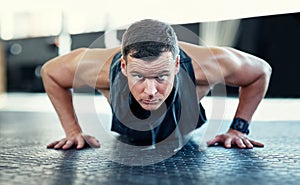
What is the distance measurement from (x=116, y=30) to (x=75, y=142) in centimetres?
60

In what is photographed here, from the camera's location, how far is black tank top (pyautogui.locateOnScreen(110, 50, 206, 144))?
3.90 feet

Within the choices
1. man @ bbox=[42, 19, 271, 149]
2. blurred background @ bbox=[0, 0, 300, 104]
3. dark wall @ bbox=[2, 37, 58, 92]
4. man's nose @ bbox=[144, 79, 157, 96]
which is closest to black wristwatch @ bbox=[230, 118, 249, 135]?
man @ bbox=[42, 19, 271, 149]

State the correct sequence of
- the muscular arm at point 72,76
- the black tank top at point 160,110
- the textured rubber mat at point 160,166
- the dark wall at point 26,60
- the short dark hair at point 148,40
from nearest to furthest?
the textured rubber mat at point 160,166 < the short dark hair at point 148,40 < the black tank top at point 160,110 < the muscular arm at point 72,76 < the dark wall at point 26,60

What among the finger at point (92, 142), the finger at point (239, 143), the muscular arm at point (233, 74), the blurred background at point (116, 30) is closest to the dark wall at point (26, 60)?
the blurred background at point (116, 30)

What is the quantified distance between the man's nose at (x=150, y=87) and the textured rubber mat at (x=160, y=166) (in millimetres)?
179

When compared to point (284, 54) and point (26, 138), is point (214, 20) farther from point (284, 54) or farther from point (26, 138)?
point (26, 138)

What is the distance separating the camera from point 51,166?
94 centimetres

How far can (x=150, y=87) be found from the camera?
981 mm

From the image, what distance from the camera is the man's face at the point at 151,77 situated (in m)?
Answer: 0.97

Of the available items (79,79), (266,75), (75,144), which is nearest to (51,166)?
(75,144)

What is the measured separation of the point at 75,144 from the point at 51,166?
0.34 m

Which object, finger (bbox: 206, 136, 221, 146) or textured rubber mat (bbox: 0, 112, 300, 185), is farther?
finger (bbox: 206, 136, 221, 146)

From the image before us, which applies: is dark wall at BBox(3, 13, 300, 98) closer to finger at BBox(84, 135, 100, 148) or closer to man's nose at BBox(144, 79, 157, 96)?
finger at BBox(84, 135, 100, 148)

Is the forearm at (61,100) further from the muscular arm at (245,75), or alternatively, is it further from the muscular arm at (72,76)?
the muscular arm at (245,75)
